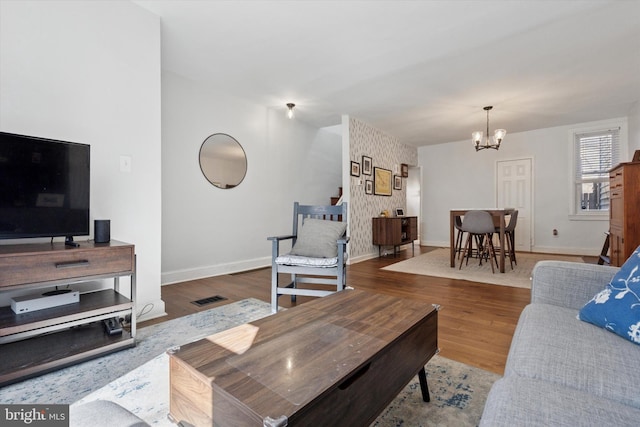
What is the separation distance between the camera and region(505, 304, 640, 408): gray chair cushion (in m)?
0.77

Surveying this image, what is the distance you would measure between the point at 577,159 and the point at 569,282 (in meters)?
5.83

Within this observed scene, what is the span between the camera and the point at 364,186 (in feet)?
17.1

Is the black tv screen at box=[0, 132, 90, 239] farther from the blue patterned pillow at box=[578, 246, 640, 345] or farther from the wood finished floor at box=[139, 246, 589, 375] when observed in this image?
the blue patterned pillow at box=[578, 246, 640, 345]

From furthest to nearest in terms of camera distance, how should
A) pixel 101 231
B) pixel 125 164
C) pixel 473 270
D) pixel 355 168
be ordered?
1. pixel 355 168
2. pixel 473 270
3. pixel 125 164
4. pixel 101 231

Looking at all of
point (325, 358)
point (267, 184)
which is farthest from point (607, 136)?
point (325, 358)

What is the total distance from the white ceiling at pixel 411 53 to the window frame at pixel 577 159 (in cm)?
81

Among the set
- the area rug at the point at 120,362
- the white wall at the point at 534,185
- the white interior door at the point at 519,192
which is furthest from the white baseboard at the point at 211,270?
the white interior door at the point at 519,192

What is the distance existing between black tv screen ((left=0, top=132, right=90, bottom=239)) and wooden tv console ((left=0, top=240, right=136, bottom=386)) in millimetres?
118

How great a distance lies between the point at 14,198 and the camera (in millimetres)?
1623

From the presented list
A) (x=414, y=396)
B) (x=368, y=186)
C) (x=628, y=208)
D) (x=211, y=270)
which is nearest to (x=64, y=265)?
(x=414, y=396)

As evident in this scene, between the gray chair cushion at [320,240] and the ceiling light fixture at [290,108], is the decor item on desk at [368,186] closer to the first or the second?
the ceiling light fixture at [290,108]

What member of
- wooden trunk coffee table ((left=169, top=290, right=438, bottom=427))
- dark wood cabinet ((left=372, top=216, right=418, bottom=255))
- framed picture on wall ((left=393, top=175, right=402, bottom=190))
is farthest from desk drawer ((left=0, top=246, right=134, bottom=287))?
framed picture on wall ((left=393, top=175, right=402, bottom=190))

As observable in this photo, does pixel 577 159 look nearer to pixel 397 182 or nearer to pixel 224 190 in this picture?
pixel 397 182

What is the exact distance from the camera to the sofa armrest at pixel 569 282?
1.28 metres
